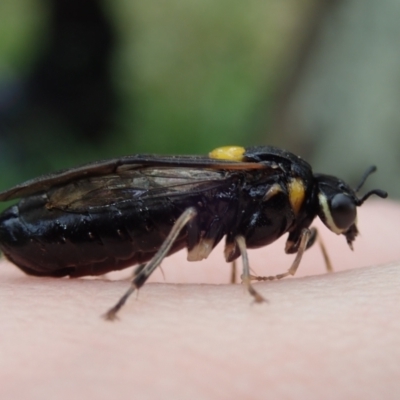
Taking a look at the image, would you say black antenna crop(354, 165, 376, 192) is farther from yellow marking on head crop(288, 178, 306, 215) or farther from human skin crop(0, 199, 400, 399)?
human skin crop(0, 199, 400, 399)

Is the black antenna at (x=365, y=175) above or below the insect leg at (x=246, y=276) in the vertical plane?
above

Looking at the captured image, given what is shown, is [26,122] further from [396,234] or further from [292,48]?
[396,234]

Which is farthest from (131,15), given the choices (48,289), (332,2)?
(48,289)

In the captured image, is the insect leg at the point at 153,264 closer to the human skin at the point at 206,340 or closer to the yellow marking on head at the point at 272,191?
the human skin at the point at 206,340

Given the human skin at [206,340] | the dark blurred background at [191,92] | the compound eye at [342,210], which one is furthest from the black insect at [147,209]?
the dark blurred background at [191,92]

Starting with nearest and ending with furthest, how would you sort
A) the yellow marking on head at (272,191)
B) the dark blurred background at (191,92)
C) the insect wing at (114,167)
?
the insect wing at (114,167) → the yellow marking on head at (272,191) → the dark blurred background at (191,92)
